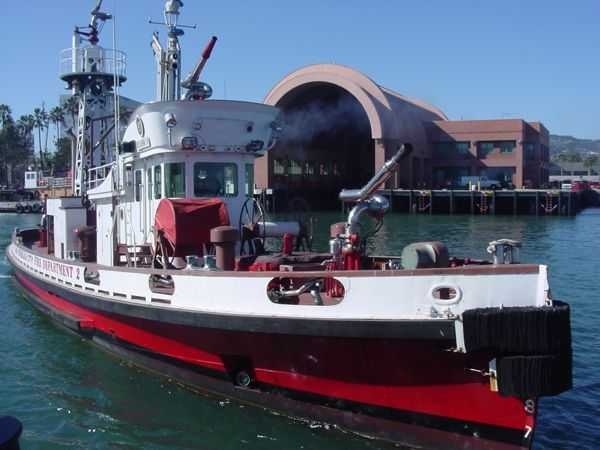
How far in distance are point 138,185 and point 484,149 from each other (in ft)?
199

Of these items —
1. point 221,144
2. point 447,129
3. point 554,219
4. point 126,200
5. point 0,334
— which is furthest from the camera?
point 447,129

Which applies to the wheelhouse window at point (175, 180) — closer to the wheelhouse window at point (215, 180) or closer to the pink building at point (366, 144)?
the wheelhouse window at point (215, 180)

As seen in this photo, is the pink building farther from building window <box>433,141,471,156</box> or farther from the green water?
the green water

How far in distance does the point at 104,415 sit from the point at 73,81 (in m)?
11.9

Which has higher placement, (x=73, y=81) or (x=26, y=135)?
(x=26, y=135)

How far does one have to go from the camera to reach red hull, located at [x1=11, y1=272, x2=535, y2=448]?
753 cm

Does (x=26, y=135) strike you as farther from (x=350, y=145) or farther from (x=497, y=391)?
(x=497, y=391)

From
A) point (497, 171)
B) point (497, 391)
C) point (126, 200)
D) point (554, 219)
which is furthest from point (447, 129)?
point (497, 391)

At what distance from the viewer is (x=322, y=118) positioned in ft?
216

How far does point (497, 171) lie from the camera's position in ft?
229

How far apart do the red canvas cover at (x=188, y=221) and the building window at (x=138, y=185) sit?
5.87 ft

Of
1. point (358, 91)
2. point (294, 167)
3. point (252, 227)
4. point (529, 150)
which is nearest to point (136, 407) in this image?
point (252, 227)

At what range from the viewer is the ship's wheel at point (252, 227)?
11.4m

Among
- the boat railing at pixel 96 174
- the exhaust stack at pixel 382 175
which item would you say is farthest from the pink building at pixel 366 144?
the exhaust stack at pixel 382 175
